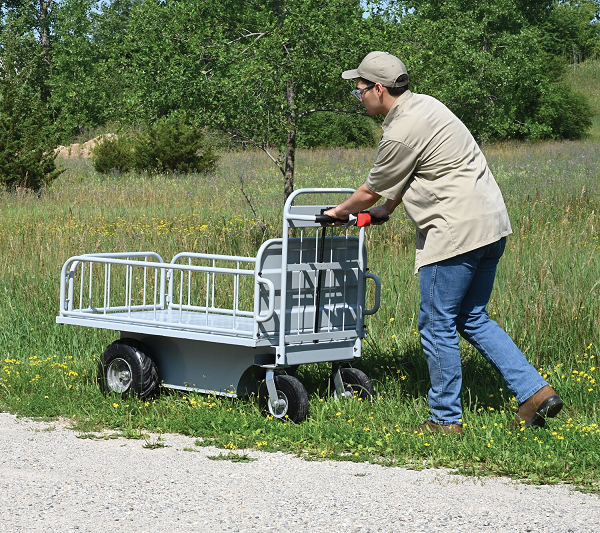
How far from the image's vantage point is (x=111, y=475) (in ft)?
14.9

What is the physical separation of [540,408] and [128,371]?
269 centimetres

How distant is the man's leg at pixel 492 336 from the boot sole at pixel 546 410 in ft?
0.31

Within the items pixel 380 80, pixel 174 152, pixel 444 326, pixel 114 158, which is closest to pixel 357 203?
pixel 380 80

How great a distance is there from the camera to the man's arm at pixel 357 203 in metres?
5.30

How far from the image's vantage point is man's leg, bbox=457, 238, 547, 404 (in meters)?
5.29

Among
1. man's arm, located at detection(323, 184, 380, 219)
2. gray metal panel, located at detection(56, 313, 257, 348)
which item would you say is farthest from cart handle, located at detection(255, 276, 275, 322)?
man's arm, located at detection(323, 184, 380, 219)

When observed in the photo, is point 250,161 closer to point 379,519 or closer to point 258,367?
point 258,367

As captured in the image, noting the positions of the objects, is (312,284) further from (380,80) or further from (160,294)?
(160,294)

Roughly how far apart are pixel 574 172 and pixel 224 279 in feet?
31.4

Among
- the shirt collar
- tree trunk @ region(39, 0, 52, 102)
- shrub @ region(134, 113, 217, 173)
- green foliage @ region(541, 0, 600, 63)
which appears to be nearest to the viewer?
the shirt collar

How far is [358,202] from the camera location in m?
5.33

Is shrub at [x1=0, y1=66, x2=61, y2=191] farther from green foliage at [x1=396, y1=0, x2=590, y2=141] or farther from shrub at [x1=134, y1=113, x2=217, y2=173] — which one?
green foliage at [x1=396, y1=0, x2=590, y2=141]

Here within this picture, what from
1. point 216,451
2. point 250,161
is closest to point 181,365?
point 216,451

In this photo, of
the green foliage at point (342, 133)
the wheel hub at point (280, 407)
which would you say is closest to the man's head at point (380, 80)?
the wheel hub at point (280, 407)
